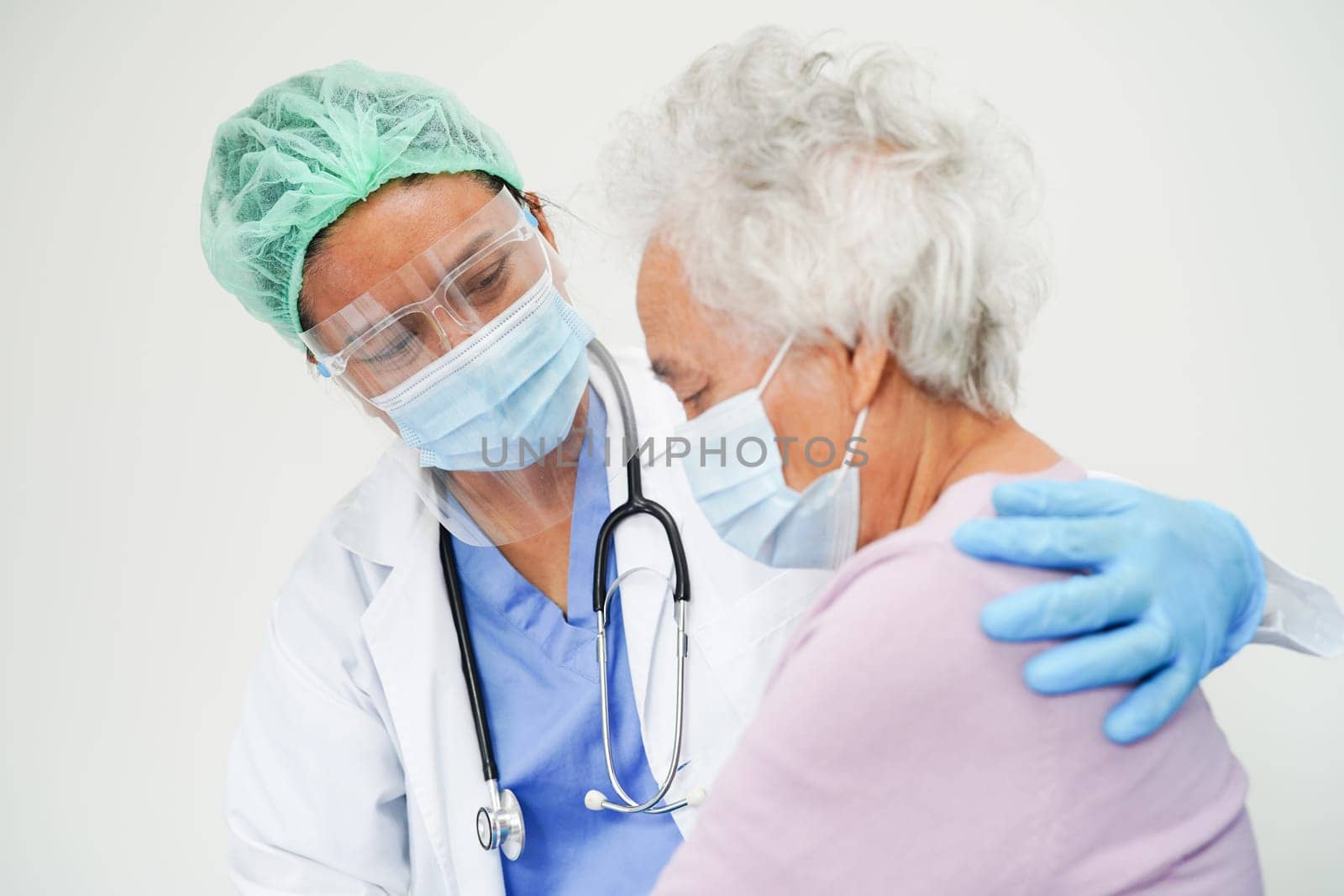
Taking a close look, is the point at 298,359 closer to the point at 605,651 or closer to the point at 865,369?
the point at 605,651

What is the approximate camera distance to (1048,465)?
3.24ft

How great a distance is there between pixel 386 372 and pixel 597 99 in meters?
0.81

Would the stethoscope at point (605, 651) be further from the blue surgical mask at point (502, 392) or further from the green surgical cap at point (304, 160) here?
the green surgical cap at point (304, 160)

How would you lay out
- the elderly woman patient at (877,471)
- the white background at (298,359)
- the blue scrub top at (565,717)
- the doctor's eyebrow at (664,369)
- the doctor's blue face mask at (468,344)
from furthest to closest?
the white background at (298,359)
the blue scrub top at (565,717)
the doctor's blue face mask at (468,344)
the doctor's eyebrow at (664,369)
the elderly woman patient at (877,471)

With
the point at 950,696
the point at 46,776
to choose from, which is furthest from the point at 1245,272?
the point at 46,776

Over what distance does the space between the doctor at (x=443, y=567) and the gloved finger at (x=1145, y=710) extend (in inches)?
16.2

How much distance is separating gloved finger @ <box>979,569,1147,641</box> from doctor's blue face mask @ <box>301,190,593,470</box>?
670 millimetres

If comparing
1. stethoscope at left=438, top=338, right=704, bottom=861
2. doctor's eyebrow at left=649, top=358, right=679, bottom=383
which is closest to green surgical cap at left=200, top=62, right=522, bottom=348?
stethoscope at left=438, top=338, right=704, bottom=861

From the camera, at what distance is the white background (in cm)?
175

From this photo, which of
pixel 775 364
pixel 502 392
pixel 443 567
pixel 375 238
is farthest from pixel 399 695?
pixel 775 364

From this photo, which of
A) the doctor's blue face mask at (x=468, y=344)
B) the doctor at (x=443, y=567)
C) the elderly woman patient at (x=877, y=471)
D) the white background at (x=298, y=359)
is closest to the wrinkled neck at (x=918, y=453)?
the elderly woman patient at (x=877, y=471)

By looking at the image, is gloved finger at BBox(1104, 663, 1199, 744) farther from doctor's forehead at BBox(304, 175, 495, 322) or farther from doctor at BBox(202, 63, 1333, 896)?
doctor's forehead at BBox(304, 175, 495, 322)

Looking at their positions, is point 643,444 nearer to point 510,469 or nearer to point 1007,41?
point 510,469

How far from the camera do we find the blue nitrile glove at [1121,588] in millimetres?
810
